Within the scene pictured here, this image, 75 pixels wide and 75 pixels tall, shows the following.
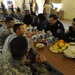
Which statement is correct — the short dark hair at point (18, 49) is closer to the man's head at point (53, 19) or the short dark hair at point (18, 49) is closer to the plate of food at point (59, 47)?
the plate of food at point (59, 47)

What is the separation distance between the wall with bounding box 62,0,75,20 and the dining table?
19.5 ft

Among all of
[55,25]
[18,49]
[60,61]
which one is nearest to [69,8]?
[55,25]

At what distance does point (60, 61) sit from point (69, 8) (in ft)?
21.5

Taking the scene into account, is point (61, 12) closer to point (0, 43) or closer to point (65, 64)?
point (0, 43)

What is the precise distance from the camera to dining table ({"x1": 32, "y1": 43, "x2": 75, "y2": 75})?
153 centimetres

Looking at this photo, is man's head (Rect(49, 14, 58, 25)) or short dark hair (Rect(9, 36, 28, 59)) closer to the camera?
short dark hair (Rect(9, 36, 28, 59))

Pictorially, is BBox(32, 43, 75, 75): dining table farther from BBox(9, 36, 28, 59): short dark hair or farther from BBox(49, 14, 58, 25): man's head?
BBox(49, 14, 58, 25): man's head

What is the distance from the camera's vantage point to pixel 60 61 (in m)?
1.73

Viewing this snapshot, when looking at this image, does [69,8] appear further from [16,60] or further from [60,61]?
[16,60]

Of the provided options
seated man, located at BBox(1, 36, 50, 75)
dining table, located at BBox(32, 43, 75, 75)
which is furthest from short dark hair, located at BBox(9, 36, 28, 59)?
dining table, located at BBox(32, 43, 75, 75)

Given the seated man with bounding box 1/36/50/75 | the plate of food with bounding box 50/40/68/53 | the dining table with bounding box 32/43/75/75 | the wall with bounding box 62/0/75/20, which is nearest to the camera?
the seated man with bounding box 1/36/50/75

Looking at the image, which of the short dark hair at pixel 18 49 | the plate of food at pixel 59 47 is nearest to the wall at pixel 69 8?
the plate of food at pixel 59 47

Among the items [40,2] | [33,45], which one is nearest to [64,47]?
[33,45]

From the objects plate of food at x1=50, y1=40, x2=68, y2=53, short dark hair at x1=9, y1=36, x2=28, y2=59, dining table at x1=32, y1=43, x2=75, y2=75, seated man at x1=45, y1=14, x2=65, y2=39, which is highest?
short dark hair at x1=9, y1=36, x2=28, y2=59
